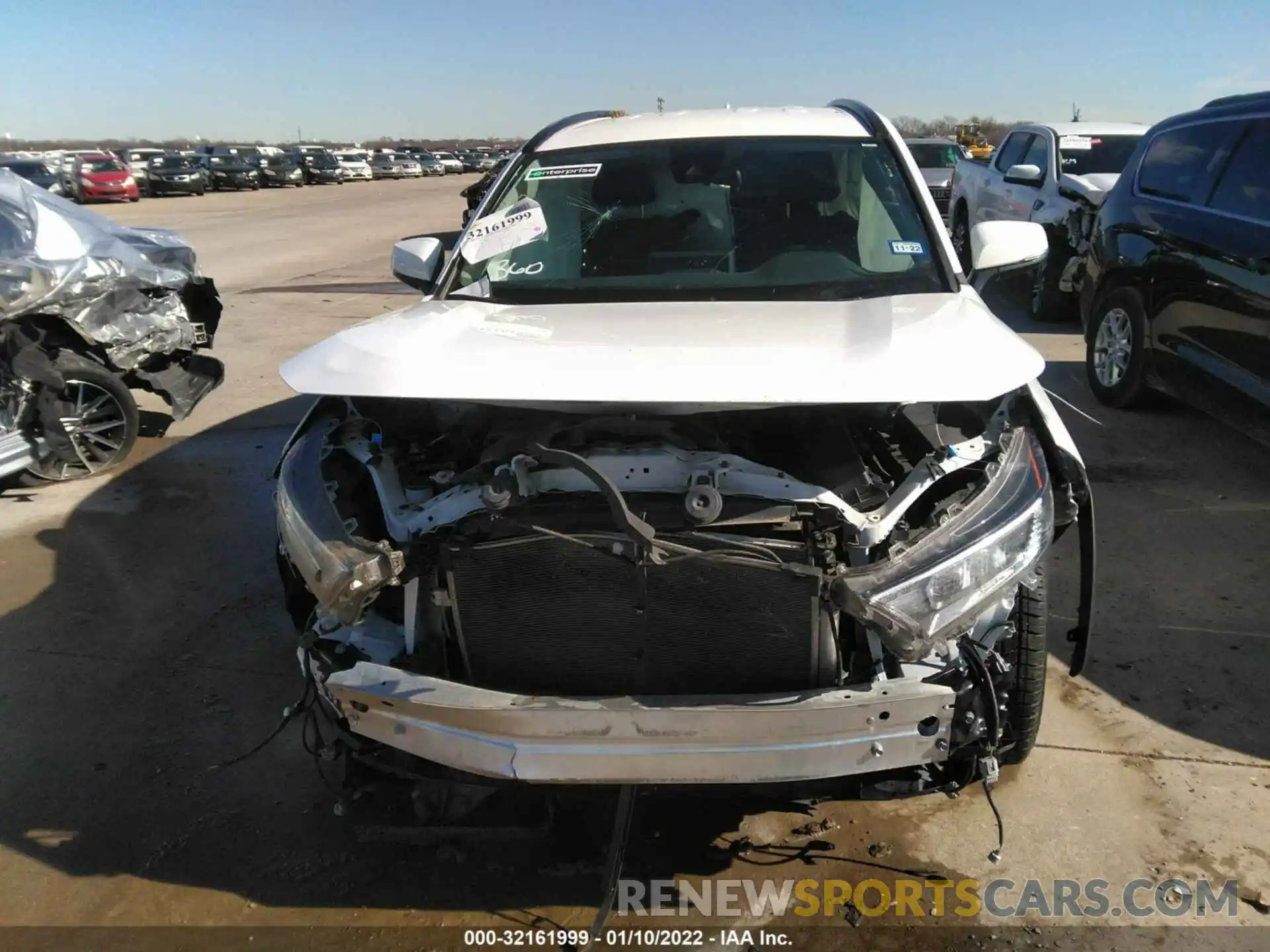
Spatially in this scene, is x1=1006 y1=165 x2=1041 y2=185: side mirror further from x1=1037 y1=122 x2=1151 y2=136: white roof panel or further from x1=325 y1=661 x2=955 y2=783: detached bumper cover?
x1=325 y1=661 x2=955 y2=783: detached bumper cover

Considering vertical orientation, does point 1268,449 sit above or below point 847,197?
below

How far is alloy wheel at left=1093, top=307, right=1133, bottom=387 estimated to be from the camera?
21.1ft

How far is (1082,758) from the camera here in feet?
10.3

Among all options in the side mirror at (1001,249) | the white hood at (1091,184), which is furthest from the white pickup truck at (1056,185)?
the side mirror at (1001,249)

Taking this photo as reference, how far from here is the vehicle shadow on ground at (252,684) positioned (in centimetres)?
279

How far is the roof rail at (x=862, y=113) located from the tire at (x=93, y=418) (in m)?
4.48

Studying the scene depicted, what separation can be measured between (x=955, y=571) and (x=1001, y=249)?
1.90m

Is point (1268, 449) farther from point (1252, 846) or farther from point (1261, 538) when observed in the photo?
point (1252, 846)

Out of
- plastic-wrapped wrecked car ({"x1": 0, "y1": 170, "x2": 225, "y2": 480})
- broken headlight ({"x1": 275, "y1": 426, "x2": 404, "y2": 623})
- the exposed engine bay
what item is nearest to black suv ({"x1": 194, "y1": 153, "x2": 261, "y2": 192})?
plastic-wrapped wrecked car ({"x1": 0, "y1": 170, "x2": 225, "y2": 480})

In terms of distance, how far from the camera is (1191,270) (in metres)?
5.56

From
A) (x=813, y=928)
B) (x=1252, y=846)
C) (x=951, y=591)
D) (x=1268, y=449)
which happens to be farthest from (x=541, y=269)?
(x=1268, y=449)

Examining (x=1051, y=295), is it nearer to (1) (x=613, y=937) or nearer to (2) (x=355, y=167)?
(1) (x=613, y=937)

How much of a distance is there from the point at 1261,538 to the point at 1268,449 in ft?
4.65

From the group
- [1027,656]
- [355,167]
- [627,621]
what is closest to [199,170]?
[355,167]
